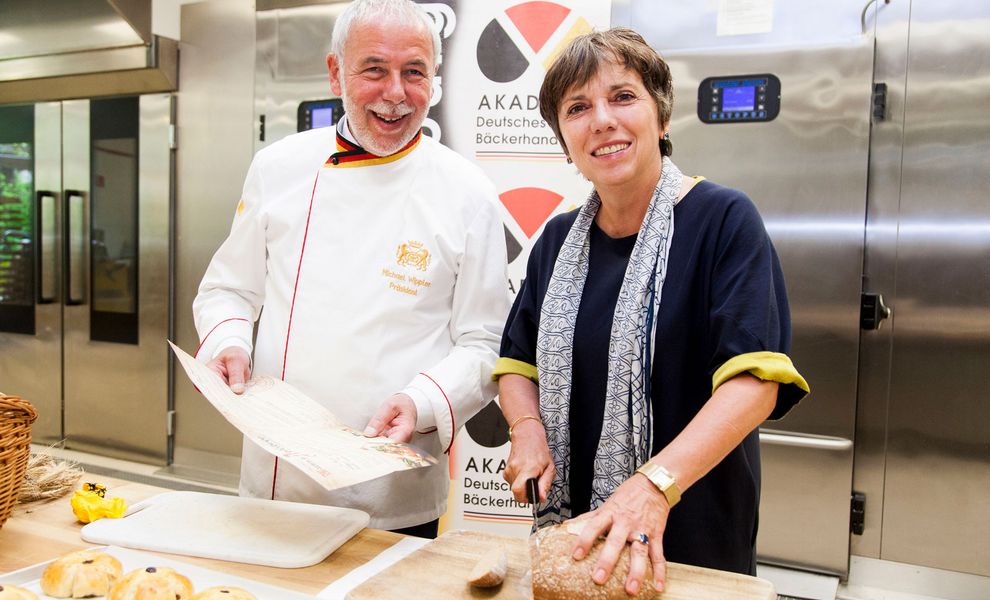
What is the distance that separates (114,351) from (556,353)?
3.56 meters

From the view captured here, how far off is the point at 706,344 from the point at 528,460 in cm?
34

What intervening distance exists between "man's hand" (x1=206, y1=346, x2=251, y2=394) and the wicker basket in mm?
311

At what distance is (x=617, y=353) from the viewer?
46.4 inches

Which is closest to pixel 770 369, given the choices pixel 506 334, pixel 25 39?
pixel 506 334

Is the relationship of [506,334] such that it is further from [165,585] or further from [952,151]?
[952,151]

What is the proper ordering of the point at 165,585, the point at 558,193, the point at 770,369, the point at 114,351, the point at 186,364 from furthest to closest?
1. the point at 114,351
2. the point at 558,193
3. the point at 186,364
4. the point at 770,369
5. the point at 165,585

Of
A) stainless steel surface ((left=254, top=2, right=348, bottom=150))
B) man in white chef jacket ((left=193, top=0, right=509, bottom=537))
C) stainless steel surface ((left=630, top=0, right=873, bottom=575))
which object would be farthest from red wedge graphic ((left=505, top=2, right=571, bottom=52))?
stainless steel surface ((left=254, top=2, right=348, bottom=150))

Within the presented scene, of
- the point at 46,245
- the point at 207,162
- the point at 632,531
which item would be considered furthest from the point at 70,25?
the point at 632,531

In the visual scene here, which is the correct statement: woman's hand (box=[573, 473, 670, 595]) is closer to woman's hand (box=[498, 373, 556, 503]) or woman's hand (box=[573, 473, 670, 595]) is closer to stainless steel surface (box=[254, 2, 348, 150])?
woman's hand (box=[498, 373, 556, 503])

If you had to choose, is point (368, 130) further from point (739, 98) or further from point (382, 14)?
point (739, 98)

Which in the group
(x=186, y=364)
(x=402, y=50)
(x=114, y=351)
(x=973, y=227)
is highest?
(x=402, y=50)

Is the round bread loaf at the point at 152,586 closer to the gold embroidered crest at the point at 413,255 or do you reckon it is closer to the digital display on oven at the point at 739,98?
the gold embroidered crest at the point at 413,255

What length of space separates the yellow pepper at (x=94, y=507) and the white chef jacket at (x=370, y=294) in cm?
31

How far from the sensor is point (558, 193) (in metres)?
2.51
